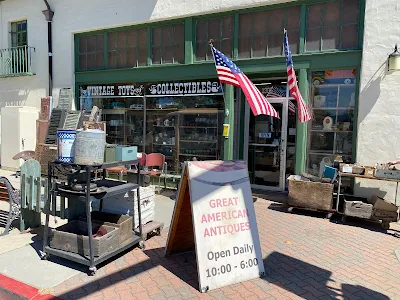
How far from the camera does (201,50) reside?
795cm

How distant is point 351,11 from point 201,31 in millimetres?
3193

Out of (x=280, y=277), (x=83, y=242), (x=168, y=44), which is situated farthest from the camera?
(x=168, y=44)

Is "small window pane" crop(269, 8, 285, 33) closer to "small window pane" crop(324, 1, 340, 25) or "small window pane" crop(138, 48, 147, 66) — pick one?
"small window pane" crop(324, 1, 340, 25)

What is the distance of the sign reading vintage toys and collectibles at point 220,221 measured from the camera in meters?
3.67

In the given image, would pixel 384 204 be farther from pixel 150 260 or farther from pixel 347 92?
pixel 150 260

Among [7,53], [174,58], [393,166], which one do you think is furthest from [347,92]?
[7,53]

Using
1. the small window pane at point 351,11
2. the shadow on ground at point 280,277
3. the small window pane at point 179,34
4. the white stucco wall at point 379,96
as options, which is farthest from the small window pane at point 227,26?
the shadow on ground at point 280,277

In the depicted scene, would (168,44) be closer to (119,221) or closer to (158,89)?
(158,89)

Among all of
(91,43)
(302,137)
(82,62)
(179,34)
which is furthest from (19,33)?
(302,137)

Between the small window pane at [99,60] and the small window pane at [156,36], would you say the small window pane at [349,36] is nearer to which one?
the small window pane at [156,36]

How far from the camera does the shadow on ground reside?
3.61 metres

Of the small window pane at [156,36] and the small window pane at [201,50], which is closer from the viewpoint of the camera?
the small window pane at [201,50]

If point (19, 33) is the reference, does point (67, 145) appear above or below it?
below

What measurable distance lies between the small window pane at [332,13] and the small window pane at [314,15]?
0.11m
